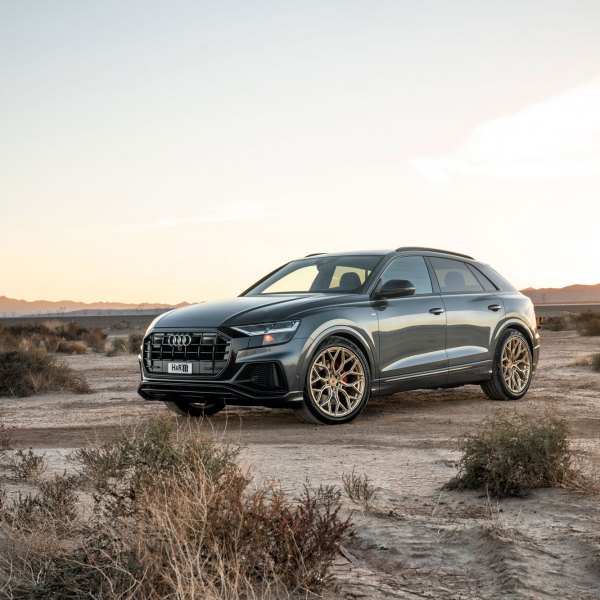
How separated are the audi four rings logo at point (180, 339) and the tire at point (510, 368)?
14.2 feet

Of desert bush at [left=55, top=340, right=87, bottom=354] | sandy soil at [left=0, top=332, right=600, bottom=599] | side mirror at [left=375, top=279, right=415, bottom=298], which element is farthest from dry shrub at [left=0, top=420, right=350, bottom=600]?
desert bush at [left=55, top=340, right=87, bottom=354]

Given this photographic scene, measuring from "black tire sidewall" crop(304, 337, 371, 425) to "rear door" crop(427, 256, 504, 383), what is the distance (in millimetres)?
1565

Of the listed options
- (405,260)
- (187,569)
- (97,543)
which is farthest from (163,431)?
(405,260)

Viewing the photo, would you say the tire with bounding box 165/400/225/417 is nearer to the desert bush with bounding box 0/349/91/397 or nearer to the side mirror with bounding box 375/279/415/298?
the side mirror with bounding box 375/279/415/298

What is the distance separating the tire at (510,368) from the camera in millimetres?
12625

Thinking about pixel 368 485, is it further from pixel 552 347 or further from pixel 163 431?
pixel 552 347

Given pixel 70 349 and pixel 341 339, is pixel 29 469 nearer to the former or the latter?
pixel 341 339

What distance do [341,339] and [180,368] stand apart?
1.77m

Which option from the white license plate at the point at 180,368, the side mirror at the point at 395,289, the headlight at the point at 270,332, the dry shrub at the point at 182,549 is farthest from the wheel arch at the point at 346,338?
the dry shrub at the point at 182,549

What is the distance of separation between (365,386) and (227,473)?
577 cm

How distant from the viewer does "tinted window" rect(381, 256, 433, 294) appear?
11.4 metres

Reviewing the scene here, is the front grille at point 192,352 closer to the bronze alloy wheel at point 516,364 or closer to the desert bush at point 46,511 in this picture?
the desert bush at point 46,511

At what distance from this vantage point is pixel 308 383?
33.0ft

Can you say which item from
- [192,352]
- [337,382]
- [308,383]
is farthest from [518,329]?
[192,352]
